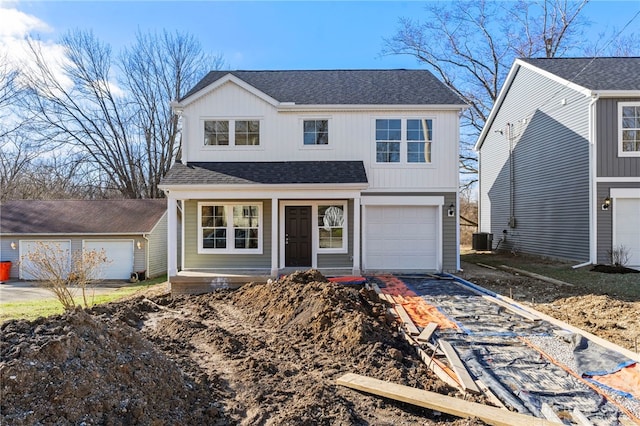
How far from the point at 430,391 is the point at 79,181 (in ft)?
99.9

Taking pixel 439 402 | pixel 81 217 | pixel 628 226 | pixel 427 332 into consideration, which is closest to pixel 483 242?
pixel 628 226

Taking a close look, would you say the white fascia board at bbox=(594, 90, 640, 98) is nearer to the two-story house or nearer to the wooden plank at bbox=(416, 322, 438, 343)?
the two-story house

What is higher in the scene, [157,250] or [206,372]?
[157,250]

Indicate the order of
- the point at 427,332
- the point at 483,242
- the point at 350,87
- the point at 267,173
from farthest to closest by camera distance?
the point at 483,242, the point at 350,87, the point at 267,173, the point at 427,332

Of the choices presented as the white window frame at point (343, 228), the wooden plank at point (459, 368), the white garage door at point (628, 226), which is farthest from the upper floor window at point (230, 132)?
the white garage door at point (628, 226)

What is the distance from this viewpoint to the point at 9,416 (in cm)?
271

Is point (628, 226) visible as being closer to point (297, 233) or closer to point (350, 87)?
point (350, 87)

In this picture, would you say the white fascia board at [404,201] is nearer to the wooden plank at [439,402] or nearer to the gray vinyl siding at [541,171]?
the gray vinyl siding at [541,171]

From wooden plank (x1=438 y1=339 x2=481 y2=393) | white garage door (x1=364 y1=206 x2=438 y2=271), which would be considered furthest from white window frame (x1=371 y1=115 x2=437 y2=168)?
wooden plank (x1=438 y1=339 x2=481 y2=393)

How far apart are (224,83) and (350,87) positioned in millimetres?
A: 4471

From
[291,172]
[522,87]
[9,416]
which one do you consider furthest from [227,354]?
[522,87]

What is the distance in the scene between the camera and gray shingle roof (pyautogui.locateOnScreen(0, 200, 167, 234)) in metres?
16.5

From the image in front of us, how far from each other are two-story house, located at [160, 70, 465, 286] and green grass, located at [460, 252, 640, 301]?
3.14 metres

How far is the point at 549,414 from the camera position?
3.29 m
